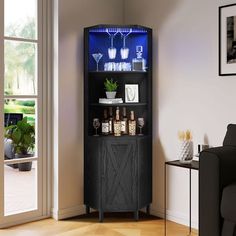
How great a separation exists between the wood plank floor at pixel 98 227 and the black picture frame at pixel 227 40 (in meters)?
1.41

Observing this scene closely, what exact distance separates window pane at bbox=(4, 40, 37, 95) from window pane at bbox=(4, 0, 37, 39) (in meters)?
0.09

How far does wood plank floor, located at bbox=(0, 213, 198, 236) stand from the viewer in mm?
3381

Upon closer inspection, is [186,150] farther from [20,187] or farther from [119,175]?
[20,187]

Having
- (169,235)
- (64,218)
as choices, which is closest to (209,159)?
(169,235)

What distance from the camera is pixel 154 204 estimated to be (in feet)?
12.8

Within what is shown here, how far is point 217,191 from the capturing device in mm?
2561

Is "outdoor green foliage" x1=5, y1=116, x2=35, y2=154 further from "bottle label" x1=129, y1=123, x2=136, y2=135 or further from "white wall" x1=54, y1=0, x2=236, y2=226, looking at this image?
"bottle label" x1=129, y1=123, x2=136, y2=135

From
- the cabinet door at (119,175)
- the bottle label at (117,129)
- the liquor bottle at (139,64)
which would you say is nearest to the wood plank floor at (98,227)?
the cabinet door at (119,175)

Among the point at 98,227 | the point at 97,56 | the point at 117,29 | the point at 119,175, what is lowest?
the point at 98,227

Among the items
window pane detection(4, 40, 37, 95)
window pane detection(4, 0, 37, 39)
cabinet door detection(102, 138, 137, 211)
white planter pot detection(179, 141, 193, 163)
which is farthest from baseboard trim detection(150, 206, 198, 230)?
window pane detection(4, 0, 37, 39)

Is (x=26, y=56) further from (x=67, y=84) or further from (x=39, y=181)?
(x=39, y=181)

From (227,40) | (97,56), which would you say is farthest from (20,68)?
(227,40)

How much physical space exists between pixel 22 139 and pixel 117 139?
84 cm

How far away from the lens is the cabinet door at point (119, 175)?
366 centimetres
